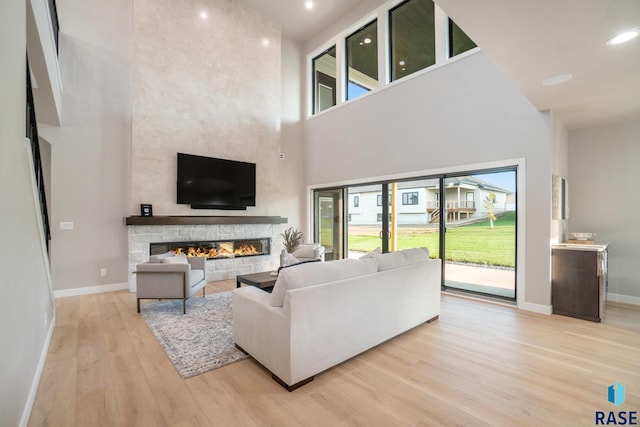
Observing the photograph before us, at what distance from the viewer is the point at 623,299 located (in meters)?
4.54

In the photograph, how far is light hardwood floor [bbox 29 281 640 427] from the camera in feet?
6.56

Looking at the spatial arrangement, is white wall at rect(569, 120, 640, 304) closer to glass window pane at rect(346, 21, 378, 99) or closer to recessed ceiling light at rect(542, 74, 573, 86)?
recessed ceiling light at rect(542, 74, 573, 86)

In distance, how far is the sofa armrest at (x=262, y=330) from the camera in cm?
229

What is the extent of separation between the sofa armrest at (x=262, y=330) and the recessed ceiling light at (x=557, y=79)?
3669 millimetres

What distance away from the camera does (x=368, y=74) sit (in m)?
6.75

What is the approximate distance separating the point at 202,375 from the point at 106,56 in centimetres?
587

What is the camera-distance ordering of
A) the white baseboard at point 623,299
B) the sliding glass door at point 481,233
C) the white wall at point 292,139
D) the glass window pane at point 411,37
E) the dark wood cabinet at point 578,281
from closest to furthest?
the dark wood cabinet at point 578,281 → the white baseboard at point 623,299 → the sliding glass door at point 481,233 → the glass window pane at point 411,37 → the white wall at point 292,139

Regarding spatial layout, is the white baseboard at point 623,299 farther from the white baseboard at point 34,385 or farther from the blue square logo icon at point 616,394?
the white baseboard at point 34,385

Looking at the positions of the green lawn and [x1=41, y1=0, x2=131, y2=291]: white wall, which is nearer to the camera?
the green lawn

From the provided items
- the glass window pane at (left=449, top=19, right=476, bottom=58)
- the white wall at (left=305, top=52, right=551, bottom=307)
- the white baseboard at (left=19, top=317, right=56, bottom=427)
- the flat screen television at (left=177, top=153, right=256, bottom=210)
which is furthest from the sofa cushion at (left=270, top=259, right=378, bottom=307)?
the glass window pane at (left=449, top=19, right=476, bottom=58)

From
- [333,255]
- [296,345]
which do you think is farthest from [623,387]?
[333,255]

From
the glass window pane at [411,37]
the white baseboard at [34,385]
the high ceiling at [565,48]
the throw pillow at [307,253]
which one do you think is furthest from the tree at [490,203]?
the white baseboard at [34,385]

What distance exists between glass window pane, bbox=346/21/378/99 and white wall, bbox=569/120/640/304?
394 centimetres

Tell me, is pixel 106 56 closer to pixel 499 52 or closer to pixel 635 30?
pixel 499 52
